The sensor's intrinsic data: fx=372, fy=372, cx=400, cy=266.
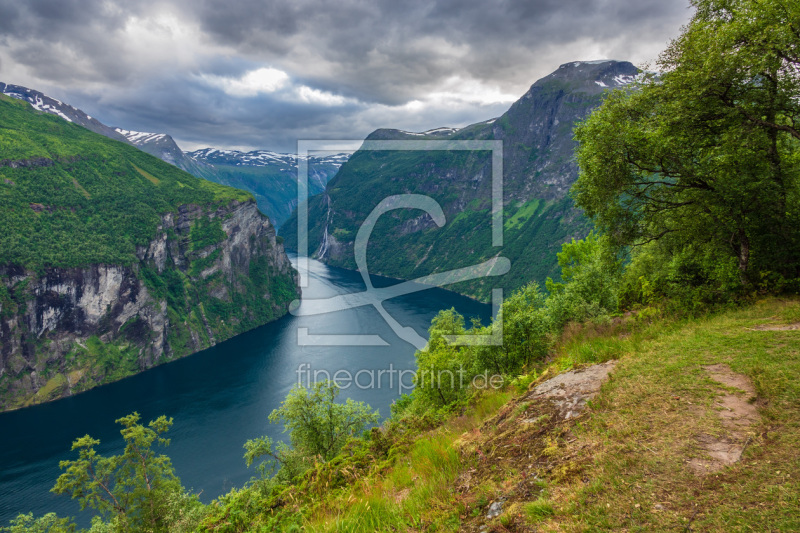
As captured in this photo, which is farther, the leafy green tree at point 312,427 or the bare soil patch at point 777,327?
the leafy green tree at point 312,427

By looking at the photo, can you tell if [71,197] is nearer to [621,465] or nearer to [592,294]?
[592,294]

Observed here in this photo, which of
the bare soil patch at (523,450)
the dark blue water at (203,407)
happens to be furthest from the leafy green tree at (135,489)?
the bare soil patch at (523,450)

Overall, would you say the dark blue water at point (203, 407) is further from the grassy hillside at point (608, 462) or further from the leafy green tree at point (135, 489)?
the grassy hillside at point (608, 462)

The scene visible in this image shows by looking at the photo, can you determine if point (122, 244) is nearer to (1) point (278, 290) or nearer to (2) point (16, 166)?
(2) point (16, 166)

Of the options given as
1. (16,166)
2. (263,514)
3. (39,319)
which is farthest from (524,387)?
(16,166)

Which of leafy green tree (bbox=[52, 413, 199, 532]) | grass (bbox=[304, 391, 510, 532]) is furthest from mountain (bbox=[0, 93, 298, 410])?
grass (bbox=[304, 391, 510, 532])

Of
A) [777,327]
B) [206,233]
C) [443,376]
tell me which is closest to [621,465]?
[777,327]
